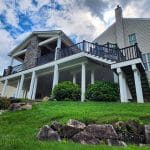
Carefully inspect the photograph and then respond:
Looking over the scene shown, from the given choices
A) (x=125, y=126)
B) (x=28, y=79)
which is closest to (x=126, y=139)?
(x=125, y=126)

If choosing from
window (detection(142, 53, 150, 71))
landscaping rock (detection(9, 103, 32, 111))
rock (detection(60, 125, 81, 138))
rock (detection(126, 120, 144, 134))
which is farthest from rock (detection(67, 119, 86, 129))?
window (detection(142, 53, 150, 71))

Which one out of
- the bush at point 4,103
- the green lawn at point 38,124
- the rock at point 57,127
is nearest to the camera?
the green lawn at point 38,124

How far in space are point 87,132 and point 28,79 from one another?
643 inches

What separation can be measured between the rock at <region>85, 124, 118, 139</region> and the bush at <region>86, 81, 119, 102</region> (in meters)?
6.21

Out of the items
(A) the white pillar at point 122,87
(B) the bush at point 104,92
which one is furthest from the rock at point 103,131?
(B) the bush at point 104,92

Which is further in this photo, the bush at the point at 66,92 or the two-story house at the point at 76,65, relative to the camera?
the bush at the point at 66,92

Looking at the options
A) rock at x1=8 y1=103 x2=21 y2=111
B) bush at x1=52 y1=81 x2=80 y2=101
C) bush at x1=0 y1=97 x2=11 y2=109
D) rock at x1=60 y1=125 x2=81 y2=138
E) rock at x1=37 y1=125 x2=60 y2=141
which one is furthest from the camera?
bush at x1=52 y1=81 x2=80 y2=101

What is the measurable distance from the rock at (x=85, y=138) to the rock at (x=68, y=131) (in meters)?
0.13

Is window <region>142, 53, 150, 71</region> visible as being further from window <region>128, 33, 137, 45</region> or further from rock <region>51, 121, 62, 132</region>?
rock <region>51, 121, 62, 132</region>

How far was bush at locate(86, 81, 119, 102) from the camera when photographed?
38.4 ft

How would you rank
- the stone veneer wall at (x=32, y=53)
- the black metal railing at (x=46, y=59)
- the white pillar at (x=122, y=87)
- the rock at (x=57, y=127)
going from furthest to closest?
the stone veneer wall at (x=32, y=53)
the black metal railing at (x=46, y=59)
the white pillar at (x=122, y=87)
the rock at (x=57, y=127)

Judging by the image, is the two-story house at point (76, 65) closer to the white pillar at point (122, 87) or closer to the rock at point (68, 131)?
the white pillar at point (122, 87)

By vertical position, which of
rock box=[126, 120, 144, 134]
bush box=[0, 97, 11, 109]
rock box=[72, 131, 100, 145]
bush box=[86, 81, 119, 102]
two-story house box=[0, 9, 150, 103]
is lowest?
rock box=[72, 131, 100, 145]

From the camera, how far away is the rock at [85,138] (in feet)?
17.0
